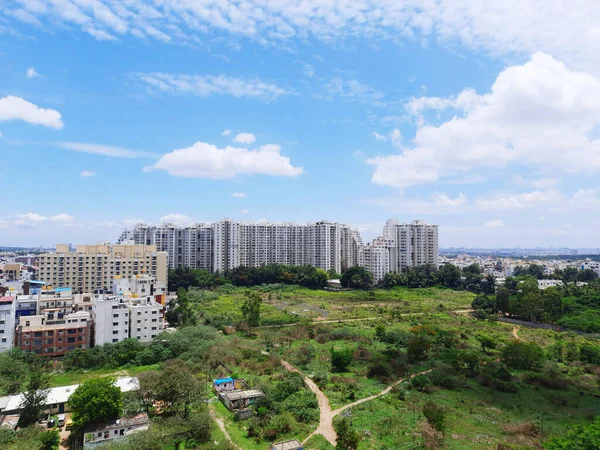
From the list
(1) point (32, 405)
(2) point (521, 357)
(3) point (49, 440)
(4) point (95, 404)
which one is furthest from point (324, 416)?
(2) point (521, 357)

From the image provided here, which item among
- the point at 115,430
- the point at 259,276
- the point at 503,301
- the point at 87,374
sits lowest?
the point at 87,374

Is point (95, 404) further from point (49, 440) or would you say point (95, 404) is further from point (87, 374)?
point (87, 374)

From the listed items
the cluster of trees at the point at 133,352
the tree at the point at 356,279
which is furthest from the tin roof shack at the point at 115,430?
the tree at the point at 356,279

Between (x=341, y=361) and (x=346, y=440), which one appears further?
(x=341, y=361)

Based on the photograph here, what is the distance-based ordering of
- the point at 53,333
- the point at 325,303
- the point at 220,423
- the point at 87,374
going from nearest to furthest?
the point at 220,423
the point at 87,374
the point at 53,333
the point at 325,303

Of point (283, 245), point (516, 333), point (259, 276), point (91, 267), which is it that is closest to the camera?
point (516, 333)

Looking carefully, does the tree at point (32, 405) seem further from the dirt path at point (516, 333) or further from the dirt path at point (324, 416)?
the dirt path at point (516, 333)
